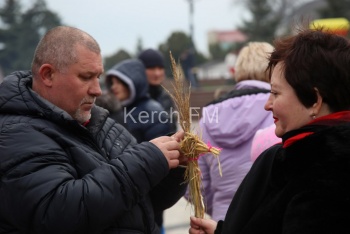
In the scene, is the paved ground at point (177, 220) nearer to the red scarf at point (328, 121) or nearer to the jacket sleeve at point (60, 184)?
the jacket sleeve at point (60, 184)

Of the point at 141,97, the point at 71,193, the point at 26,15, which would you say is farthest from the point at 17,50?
the point at 71,193

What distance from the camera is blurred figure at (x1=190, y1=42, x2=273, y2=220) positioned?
3393 mm

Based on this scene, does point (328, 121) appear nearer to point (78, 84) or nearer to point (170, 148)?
point (170, 148)

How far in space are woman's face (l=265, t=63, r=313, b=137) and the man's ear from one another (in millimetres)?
854

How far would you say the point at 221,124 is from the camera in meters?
3.42

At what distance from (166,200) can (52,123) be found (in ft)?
2.33

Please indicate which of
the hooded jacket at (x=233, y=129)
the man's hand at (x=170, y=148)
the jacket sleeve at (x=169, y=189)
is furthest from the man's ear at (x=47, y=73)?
the hooded jacket at (x=233, y=129)

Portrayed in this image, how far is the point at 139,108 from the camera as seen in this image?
15.8 ft

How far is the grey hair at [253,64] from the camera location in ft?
11.8

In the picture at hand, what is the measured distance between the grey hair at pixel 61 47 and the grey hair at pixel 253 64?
1426 mm

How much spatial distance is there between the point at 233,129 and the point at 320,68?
1.46 meters

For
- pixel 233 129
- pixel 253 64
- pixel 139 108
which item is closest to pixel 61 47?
pixel 233 129

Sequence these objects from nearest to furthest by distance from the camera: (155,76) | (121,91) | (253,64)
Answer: (253,64) < (121,91) < (155,76)

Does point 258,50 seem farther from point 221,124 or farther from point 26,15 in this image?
point 26,15
